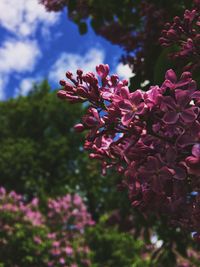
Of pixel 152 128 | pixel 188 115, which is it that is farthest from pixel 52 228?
pixel 188 115

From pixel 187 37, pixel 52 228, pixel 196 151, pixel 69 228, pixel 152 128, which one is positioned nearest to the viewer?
pixel 196 151

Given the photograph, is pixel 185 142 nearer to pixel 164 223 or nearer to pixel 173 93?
pixel 173 93

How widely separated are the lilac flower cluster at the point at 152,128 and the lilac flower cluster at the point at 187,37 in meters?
0.32

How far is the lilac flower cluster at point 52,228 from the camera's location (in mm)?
11984

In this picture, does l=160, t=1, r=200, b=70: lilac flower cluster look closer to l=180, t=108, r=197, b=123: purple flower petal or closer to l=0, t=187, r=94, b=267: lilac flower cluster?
l=180, t=108, r=197, b=123: purple flower petal

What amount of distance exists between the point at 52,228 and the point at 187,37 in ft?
41.8

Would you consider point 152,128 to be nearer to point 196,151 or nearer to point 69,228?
point 196,151

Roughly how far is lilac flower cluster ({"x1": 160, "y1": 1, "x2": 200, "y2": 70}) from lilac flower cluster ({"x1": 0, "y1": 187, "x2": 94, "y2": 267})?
1056 cm

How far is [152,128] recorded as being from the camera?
1426 mm

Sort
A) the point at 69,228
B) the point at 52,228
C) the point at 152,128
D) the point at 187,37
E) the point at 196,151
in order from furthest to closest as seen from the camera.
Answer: the point at 69,228
the point at 52,228
the point at 187,37
the point at 152,128
the point at 196,151

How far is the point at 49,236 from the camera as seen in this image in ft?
41.9

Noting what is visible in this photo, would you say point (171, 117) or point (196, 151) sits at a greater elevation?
point (171, 117)

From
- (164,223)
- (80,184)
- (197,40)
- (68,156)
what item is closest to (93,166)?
(164,223)

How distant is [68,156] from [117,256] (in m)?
11.7
